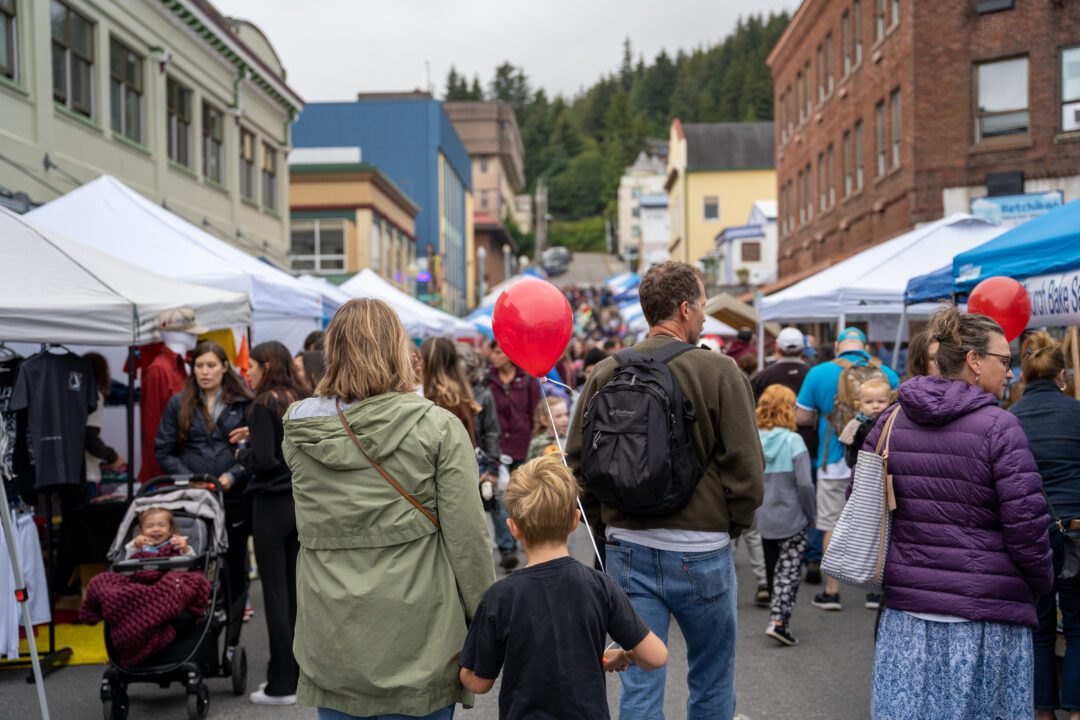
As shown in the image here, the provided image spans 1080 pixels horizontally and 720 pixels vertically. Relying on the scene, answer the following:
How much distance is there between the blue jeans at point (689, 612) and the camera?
3.86 m

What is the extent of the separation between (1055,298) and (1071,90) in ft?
51.8

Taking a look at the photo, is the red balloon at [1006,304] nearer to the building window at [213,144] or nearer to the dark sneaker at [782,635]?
the dark sneaker at [782,635]

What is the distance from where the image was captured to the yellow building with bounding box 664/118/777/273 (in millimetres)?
63375

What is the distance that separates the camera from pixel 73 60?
49.4ft

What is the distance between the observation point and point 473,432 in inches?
311

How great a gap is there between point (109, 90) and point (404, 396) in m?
14.8

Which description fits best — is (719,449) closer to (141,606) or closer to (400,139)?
(141,606)

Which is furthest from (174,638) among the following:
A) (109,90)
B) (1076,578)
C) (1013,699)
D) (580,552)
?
(109,90)

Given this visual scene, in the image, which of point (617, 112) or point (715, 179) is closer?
point (715, 179)

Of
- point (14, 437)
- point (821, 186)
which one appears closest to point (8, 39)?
point (14, 437)

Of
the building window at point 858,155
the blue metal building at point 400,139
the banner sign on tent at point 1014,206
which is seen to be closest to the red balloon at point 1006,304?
Answer: the banner sign on tent at point 1014,206

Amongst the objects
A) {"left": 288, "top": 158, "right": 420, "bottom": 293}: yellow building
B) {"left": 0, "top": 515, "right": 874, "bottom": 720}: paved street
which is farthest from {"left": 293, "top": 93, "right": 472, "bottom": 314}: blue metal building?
{"left": 0, "top": 515, "right": 874, "bottom": 720}: paved street

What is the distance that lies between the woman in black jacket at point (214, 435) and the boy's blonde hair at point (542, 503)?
3.74 meters

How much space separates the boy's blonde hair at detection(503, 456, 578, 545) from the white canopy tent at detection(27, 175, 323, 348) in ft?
24.6
